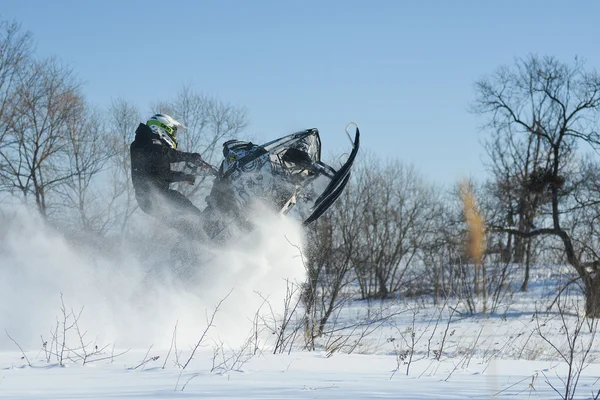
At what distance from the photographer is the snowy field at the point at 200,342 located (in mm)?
4539

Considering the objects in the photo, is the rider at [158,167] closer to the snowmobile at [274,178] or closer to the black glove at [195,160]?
the black glove at [195,160]

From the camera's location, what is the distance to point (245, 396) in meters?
4.07

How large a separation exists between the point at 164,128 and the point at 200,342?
3877mm

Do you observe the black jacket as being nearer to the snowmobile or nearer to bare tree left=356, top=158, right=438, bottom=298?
the snowmobile

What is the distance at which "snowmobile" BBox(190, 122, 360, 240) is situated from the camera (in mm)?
9000

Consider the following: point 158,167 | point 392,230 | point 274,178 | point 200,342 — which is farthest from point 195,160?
point 392,230

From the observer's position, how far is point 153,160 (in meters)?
9.01

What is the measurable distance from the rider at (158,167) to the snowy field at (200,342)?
72 cm

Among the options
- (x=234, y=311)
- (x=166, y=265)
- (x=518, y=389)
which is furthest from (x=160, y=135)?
(x=518, y=389)

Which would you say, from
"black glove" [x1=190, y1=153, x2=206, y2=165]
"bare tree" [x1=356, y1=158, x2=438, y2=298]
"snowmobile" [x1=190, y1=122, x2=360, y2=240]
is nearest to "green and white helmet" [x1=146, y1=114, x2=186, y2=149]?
"black glove" [x1=190, y1=153, x2=206, y2=165]

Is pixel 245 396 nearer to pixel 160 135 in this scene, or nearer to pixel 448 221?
pixel 160 135

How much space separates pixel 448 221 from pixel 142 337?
54.9 ft

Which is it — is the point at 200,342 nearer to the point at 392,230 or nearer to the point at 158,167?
the point at 158,167

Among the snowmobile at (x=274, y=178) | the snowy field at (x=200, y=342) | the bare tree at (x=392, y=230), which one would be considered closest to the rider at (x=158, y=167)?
the snowmobile at (x=274, y=178)
